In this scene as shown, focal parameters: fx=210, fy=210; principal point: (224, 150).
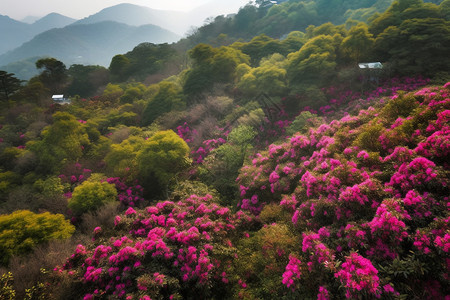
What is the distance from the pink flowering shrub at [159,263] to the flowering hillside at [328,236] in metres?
0.03

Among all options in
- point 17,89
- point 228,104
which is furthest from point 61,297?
point 17,89

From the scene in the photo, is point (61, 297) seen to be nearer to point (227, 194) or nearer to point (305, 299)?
point (305, 299)

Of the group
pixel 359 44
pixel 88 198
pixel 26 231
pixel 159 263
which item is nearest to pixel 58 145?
pixel 88 198

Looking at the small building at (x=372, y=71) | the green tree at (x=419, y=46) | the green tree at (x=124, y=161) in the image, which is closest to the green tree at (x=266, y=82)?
the small building at (x=372, y=71)

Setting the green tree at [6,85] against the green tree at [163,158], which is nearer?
the green tree at [163,158]

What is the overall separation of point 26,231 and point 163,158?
6.08 meters

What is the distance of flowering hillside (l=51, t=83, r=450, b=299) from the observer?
12.6 ft

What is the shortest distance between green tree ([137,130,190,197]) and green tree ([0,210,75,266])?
15.0 ft

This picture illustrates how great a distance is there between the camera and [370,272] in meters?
3.63

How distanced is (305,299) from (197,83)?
20.5 m

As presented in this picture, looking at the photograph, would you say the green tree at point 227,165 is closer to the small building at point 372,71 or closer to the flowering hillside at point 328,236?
the flowering hillside at point 328,236

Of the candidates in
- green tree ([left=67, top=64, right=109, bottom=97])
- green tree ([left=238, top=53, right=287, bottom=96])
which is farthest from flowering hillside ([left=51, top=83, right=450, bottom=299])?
green tree ([left=67, top=64, right=109, bottom=97])

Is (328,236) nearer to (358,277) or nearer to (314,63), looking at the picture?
(358,277)

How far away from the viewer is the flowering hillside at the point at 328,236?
385 centimetres
